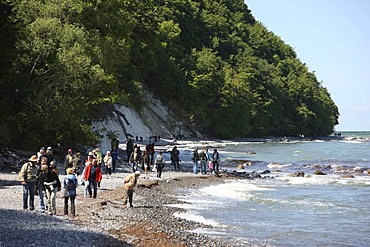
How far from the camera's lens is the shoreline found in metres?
14.2

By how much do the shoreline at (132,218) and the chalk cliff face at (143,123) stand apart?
2169 cm

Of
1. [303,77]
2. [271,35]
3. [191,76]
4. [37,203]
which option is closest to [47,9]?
[37,203]

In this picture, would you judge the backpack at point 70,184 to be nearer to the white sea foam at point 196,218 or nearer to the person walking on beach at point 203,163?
the white sea foam at point 196,218

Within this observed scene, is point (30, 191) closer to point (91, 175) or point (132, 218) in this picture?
point (132, 218)

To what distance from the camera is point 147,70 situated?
8519cm

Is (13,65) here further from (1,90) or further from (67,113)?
(67,113)

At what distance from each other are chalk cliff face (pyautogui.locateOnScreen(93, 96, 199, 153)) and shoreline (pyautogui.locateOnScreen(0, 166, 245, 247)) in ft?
71.2

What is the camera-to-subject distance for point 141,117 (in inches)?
3140

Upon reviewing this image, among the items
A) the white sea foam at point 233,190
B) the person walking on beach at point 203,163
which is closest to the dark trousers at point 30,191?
the white sea foam at point 233,190

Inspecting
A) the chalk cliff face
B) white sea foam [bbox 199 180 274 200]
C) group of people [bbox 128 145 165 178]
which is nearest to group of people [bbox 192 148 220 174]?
group of people [bbox 128 145 165 178]

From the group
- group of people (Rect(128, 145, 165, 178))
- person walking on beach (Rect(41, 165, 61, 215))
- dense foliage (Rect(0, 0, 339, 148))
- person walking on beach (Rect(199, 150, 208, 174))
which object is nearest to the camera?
person walking on beach (Rect(41, 165, 61, 215))

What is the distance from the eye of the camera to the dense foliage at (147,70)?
3097cm

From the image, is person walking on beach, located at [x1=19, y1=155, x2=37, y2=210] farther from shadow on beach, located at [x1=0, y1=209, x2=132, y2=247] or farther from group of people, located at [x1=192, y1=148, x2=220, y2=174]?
group of people, located at [x1=192, y1=148, x2=220, y2=174]

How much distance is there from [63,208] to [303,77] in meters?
145
